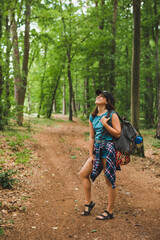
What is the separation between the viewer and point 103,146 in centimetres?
348

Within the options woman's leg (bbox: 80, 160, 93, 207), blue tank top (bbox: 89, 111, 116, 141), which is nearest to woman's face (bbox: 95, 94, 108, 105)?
blue tank top (bbox: 89, 111, 116, 141)

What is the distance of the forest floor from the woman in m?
0.36

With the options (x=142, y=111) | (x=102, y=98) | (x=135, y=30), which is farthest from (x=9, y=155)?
(x=142, y=111)

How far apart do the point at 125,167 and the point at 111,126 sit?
13.8 ft

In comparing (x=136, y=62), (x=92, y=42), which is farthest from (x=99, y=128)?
(x=92, y=42)

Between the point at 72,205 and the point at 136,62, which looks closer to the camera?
the point at 72,205

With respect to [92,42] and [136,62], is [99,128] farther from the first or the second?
[92,42]

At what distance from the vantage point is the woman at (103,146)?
3443mm

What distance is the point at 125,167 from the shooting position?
7215mm

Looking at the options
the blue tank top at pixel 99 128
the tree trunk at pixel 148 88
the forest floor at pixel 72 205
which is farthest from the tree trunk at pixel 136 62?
the tree trunk at pixel 148 88

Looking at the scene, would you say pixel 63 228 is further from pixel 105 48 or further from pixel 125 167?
pixel 105 48

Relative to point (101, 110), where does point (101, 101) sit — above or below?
above

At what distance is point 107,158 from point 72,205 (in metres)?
1.63

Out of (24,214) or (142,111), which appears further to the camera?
(142,111)
